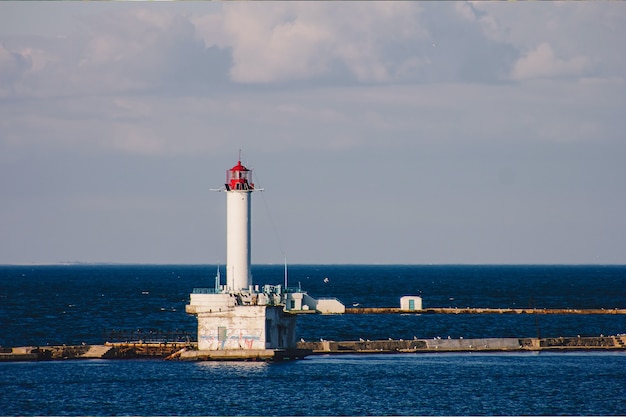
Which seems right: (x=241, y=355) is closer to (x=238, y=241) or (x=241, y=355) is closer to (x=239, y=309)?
(x=239, y=309)

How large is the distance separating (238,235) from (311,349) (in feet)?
43.1

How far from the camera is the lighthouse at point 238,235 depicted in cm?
8175

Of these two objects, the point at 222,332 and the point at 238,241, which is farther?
the point at 238,241

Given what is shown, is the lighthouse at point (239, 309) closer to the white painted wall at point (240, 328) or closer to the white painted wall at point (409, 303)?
the white painted wall at point (240, 328)

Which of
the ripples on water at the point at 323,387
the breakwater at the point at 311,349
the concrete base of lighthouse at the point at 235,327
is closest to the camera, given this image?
the ripples on water at the point at 323,387

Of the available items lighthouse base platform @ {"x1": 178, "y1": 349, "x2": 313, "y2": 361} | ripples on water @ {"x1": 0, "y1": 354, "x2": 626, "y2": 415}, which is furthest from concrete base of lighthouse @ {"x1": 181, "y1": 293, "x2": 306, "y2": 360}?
ripples on water @ {"x1": 0, "y1": 354, "x2": 626, "y2": 415}

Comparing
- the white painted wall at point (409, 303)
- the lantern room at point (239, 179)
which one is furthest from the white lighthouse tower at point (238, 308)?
the white painted wall at point (409, 303)

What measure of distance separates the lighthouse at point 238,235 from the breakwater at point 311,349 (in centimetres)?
508

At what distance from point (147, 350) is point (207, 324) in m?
8.88

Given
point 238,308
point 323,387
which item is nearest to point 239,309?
point 238,308

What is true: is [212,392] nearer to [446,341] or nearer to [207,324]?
[207,324]

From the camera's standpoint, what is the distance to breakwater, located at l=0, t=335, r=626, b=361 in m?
83.2

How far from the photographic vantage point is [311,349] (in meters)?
90.2

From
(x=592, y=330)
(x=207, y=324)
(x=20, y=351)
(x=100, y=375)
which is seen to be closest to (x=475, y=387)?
(x=207, y=324)
